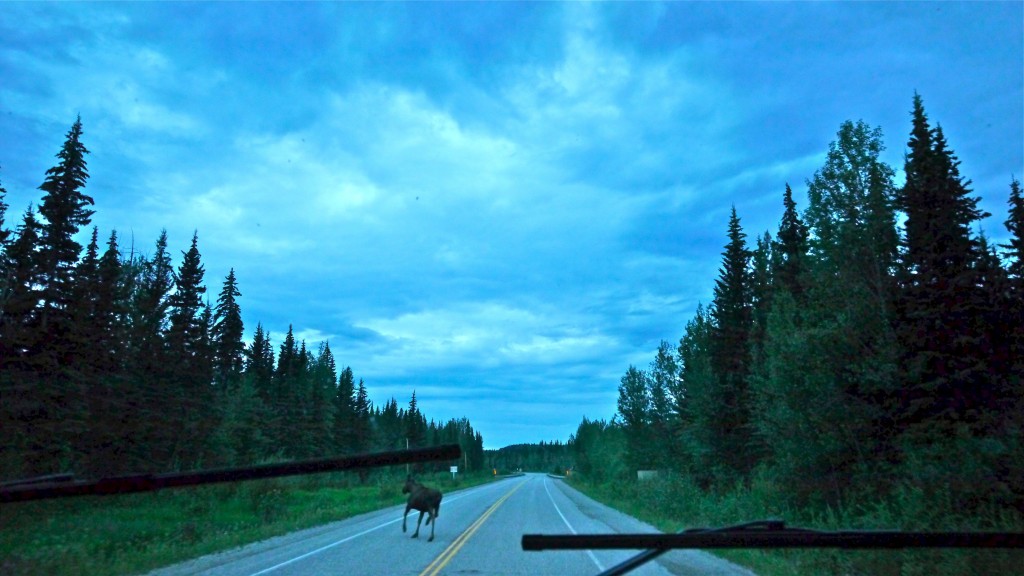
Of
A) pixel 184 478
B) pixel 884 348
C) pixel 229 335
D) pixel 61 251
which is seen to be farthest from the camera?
pixel 229 335

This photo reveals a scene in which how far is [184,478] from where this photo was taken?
261 centimetres

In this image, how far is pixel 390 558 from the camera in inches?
616

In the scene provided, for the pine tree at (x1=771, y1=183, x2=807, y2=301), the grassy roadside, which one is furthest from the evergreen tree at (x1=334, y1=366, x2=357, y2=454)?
the pine tree at (x1=771, y1=183, x2=807, y2=301)

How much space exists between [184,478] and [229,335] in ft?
168

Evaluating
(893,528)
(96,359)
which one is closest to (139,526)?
(96,359)

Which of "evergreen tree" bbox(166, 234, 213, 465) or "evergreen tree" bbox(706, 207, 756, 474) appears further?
"evergreen tree" bbox(706, 207, 756, 474)

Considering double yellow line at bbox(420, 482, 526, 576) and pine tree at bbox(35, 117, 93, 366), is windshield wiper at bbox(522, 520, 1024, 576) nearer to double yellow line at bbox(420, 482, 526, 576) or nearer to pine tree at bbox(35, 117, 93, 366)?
double yellow line at bbox(420, 482, 526, 576)

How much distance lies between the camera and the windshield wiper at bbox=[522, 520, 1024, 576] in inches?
96.0

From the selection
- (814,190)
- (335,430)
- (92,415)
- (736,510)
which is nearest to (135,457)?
(92,415)

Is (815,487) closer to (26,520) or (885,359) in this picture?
(885,359)

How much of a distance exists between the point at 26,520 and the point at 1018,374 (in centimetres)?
2811

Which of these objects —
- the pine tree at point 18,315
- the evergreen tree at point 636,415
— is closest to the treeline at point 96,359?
the pine tree at point 18,315

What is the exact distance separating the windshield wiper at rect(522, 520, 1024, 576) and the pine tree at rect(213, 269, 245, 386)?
146 feet

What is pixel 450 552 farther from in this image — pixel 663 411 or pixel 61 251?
pixel 663 411
